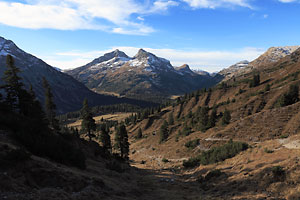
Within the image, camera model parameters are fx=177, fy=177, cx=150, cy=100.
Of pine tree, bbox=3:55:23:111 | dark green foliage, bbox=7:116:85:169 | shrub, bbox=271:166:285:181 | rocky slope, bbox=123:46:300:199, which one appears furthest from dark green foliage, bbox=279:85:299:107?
pine tree, bbox=3:55:23:111

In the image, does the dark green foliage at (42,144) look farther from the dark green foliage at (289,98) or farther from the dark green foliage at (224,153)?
the dark green foliage at (289,98)

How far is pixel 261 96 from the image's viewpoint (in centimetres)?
8925

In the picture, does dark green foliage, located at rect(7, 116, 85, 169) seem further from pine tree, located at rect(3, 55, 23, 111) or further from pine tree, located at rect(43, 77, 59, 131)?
pine tree, located at rect(43, 77, 59, 131)

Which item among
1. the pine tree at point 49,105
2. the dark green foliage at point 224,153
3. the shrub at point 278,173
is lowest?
the dark green foliage at point 224,153

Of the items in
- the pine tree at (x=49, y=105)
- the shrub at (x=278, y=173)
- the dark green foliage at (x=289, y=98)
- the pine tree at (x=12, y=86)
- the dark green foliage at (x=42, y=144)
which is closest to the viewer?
the shrub at (x=278, y=173)

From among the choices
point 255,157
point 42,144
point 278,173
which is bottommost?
point 255,157

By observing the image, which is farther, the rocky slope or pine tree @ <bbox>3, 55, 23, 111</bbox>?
pine tree @ <bbox>3, 55, 23, 111</bbox>

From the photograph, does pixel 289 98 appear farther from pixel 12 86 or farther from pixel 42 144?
pixel 12 86

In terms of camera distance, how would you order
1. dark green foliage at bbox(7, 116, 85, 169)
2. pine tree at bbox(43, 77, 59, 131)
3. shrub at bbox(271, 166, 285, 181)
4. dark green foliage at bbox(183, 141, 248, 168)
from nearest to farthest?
shrub at bbox(271, 166, 285, 181) < dark green foliage at bbox(7, 116, 85, 169) < dark green foliage at bbox(183, 141, 248, 168) < pine tree at bbox(43, 77, 59, 131)

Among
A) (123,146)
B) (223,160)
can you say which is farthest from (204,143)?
(123,146)

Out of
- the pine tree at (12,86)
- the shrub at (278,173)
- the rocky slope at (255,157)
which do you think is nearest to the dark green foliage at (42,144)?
the pine tree at (12,86)

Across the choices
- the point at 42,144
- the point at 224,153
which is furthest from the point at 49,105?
the point at 224,153

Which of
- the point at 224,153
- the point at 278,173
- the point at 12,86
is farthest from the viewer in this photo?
the point at 224,153

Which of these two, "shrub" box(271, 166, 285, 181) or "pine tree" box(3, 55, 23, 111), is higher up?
"pine tree" box(3, 55, 23, 111)
